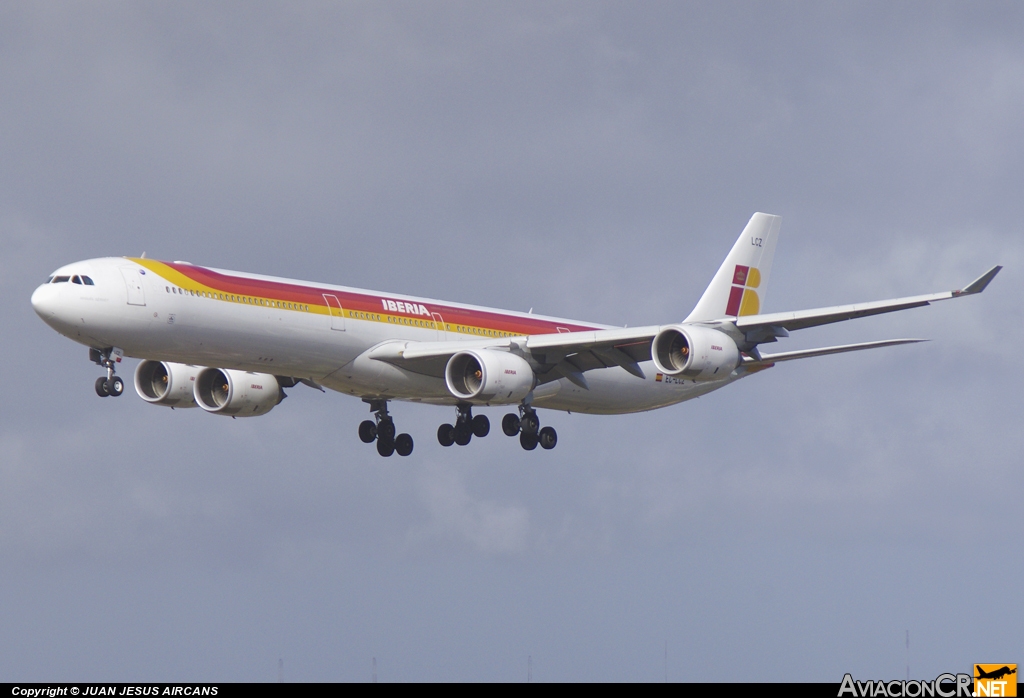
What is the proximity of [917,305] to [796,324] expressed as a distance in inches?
160

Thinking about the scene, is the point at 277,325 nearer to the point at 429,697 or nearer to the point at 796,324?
the point at 429,697

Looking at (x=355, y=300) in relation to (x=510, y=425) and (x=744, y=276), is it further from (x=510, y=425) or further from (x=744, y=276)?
(x=744, y=276)

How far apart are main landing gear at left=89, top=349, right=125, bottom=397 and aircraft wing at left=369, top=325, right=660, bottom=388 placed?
855 cm

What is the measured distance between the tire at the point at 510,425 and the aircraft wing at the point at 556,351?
2.12 m

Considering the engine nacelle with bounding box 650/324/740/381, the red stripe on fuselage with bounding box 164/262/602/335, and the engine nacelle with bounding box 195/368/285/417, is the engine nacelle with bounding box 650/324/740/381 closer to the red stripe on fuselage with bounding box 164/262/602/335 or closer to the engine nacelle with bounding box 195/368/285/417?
the red stripe on fuselage with bounding box 164/262/602/335

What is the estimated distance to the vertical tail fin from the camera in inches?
2446

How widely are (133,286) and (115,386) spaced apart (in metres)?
3.20

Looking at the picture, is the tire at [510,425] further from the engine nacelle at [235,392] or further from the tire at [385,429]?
the engine nacelle at [235,392]

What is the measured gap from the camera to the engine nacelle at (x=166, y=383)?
52812mm

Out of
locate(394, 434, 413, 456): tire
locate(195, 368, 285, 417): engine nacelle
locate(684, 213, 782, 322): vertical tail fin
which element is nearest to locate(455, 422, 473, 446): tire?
locate(394, 434, 413, 456): tire


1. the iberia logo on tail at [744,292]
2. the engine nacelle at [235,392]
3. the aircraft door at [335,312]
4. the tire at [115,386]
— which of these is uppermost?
the iberia logo on tail at [744,292]

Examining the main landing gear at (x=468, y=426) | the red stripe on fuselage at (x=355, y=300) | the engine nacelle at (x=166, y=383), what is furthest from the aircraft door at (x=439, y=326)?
the engine nacelle at (x=166, y=383)

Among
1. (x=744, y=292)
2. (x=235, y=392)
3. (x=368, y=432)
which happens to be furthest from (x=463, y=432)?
(x=744, y=292)

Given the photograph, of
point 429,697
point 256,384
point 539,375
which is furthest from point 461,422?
point 429,697
